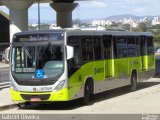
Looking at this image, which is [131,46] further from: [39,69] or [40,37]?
[39,69]

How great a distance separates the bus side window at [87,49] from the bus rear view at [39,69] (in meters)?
1.33

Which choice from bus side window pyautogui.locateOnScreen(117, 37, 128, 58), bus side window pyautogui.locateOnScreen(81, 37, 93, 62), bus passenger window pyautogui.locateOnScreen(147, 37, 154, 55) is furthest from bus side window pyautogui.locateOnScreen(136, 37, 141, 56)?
bus side window pyautogui.locateOnScreen(81, 37, 93, 62)

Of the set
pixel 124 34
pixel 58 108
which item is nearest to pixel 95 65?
pixel 58 108

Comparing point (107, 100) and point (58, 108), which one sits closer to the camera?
point (58, 108)

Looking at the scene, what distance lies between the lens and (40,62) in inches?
623

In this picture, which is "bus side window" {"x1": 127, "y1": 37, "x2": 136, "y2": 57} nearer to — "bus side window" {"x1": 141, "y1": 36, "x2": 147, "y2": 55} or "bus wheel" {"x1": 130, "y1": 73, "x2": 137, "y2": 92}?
"bus wheel" {"x1": 130, "y1": 73, "x2": 137, "y2": 92}

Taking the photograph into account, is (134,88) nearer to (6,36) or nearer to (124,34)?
(124,34)

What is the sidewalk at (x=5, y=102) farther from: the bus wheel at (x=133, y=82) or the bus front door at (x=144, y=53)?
the bus front door at (x=144, y=53)

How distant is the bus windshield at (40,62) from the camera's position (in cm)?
1570

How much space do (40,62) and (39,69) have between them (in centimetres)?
23

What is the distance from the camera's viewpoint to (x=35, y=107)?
17.0m

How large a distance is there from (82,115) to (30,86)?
251cm

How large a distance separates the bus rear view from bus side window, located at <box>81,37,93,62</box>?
4.37 feet

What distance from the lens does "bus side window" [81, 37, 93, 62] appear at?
55.8 feet
